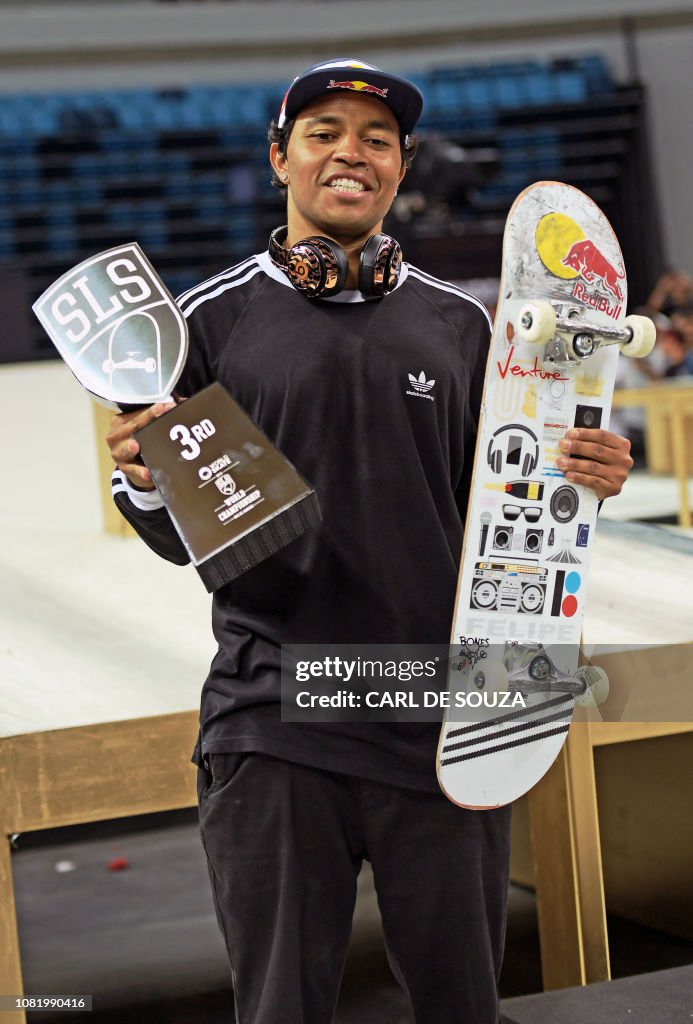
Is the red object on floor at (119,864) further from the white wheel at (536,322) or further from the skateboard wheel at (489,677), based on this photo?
the white wheel at (536,322)

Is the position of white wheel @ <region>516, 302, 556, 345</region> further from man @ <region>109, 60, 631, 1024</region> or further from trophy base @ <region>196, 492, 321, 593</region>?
trophy base @ <region>196, 492, 321, 593</region>

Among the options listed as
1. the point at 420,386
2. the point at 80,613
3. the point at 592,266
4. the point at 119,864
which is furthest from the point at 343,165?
the point at 119,864

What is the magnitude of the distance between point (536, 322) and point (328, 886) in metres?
0.56

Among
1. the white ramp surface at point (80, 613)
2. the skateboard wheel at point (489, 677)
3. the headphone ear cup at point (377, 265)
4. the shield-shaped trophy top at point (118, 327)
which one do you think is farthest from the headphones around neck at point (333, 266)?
the white ramp surface at point (80, 613)

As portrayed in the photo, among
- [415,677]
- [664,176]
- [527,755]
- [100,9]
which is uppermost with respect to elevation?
[100,9]

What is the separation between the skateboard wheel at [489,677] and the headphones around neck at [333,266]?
376 mm

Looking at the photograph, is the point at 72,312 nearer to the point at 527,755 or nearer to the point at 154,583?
the point at 527,755

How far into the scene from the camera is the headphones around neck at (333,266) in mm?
1102

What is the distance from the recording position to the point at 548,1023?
4.69ft

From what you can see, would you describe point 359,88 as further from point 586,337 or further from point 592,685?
point 592,685

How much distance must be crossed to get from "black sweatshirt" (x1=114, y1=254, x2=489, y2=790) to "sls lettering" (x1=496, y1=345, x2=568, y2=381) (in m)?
0.09

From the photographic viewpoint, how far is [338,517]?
1.10 metres

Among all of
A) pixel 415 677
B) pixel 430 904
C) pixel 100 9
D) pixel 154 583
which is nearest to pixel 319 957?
pixel 430 904

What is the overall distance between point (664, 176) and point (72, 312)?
34.5 ft
